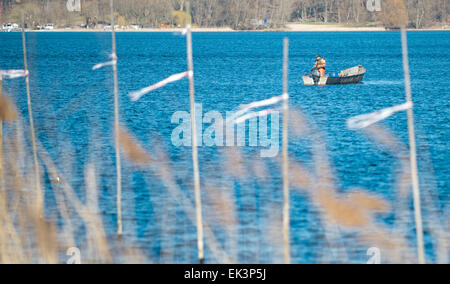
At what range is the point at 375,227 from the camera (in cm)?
2002

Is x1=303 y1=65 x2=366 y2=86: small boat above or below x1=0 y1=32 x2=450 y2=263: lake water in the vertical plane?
above

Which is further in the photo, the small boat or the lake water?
the small boat

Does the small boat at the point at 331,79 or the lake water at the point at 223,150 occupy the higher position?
the small boat at the point at 331,79

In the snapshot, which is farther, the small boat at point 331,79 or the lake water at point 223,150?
the small boat at point 331,79

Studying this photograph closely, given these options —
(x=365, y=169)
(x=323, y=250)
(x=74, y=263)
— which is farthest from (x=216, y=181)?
(x=74, y=263)

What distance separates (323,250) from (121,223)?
214 inches

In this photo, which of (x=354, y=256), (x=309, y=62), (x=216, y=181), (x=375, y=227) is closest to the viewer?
(x=354, y=256)

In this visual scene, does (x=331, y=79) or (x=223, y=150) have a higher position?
(x=331, y=79)

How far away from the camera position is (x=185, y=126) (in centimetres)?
3906

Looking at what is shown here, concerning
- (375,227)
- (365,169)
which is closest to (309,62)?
(365,169)

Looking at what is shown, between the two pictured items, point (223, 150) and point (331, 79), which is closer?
point (223, 150)
